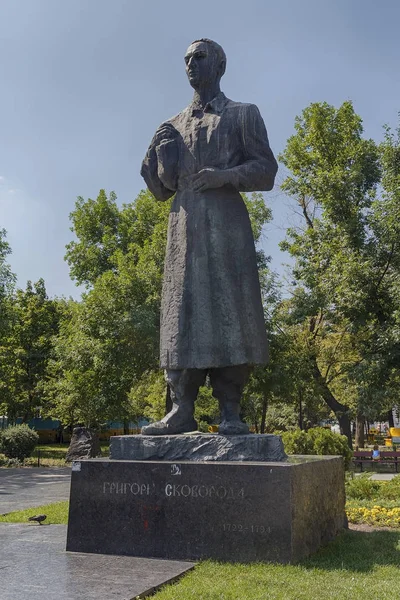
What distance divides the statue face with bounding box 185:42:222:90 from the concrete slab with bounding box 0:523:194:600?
4.47 m

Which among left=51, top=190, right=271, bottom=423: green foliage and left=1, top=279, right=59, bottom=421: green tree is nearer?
left=51, top=190, right=271, bottom=423: green foliage

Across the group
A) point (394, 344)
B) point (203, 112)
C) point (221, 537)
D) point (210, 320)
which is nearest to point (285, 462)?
point (221, 537)

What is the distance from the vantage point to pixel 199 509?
4938 millimetres

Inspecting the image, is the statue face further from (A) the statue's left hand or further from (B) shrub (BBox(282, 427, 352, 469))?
(B) shrub (BBox(282, 427, 352, 469))

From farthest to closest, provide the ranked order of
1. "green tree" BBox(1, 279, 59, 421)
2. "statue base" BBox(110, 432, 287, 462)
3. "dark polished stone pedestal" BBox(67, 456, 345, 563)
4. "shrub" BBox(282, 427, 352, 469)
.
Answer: "green tree" BBox(1, 279, 59, 421), "shrub" BBox(282, 427, 352, 469), "statue base" BBox(110, 432, 287, 462), "dark polished stone pedestal" BBox(67, 456, 345, 563)

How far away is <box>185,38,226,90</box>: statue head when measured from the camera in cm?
609

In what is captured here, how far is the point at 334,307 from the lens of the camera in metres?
19.4

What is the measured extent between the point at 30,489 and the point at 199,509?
28.5 ft

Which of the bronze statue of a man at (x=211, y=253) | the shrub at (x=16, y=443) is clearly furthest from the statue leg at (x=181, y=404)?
the shrub at (x=16, y=443)

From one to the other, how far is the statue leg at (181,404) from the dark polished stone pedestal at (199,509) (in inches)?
20.5

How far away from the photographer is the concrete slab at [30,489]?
9.90 meters

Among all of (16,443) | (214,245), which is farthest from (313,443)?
(16,443)

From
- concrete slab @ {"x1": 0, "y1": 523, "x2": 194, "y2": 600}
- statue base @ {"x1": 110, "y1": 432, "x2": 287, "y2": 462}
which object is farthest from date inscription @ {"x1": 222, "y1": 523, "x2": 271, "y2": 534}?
statue base @ {"x1": 110, "y1": 432, "x2": 287, "y2": 462}

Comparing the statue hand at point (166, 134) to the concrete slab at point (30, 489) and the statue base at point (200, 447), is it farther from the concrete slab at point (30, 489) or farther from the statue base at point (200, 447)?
the concrete slab at point (30, 489)
